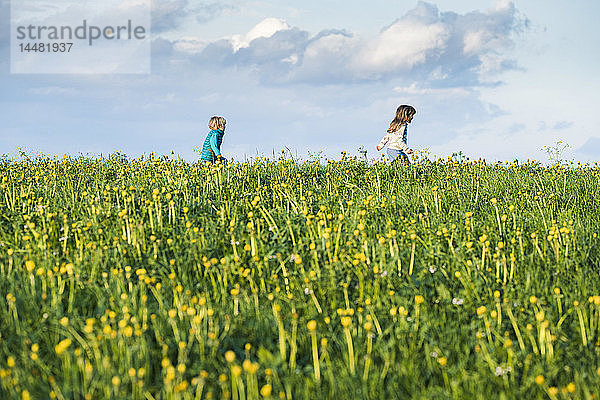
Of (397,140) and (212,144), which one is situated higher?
(397,140)

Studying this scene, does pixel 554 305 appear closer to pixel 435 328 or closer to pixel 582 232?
pixel 435 328

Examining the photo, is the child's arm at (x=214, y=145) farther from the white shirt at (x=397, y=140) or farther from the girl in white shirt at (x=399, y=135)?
the white shirt at (x=397, y=140)

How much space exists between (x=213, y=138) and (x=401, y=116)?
4370mm

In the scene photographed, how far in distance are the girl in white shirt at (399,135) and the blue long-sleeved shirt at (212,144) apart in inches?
138

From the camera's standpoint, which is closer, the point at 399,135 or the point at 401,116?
the point at 399,135

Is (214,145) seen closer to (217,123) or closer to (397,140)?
(217,123)

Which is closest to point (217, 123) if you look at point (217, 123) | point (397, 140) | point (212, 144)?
point (217, 123)

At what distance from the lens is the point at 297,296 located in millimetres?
4555

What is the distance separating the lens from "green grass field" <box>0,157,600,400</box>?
11.3 ft

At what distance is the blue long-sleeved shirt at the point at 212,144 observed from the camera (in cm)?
1239

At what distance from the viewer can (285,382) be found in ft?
11.0

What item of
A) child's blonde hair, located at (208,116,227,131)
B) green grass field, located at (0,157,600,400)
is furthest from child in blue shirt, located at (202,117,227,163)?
green grass field, located at (0,157,600,400)

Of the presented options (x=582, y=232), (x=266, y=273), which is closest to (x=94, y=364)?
(x=266, y=273)

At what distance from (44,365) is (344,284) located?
219 centimetres
